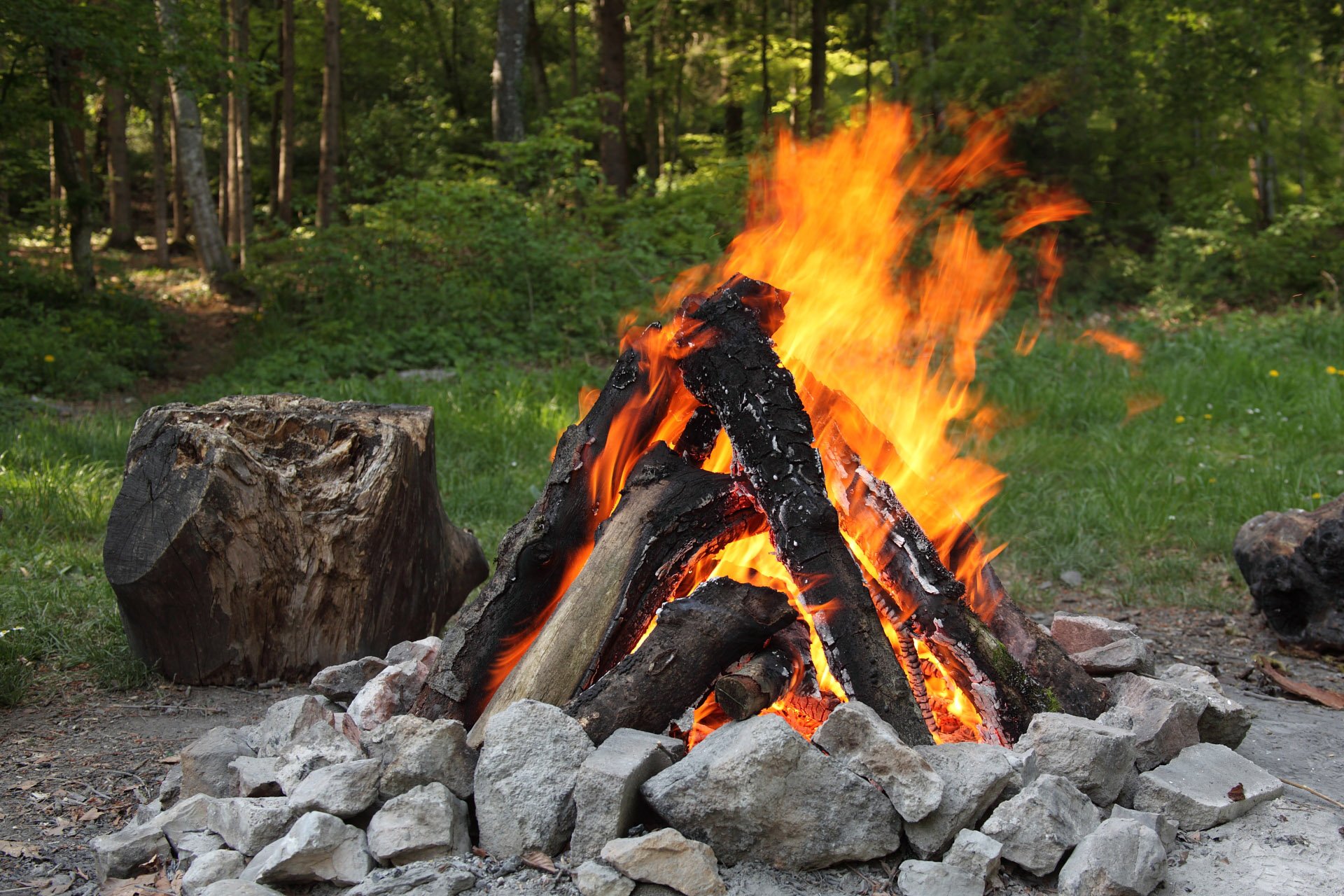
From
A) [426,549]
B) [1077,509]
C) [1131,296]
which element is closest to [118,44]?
[426,549]

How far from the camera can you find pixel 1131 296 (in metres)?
13.9

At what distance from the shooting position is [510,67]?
14.0 m

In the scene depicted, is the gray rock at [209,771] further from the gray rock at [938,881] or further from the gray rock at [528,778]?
the gray rock at [938,881]

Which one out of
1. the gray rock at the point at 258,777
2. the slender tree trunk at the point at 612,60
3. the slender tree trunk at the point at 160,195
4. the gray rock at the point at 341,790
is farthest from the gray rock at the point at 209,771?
the slender tree trunk at the point at 160,195

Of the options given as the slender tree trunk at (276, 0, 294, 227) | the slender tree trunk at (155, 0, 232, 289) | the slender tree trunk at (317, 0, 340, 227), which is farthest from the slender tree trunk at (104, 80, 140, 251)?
the slender tree trunk at (317, 0, 340, 227)

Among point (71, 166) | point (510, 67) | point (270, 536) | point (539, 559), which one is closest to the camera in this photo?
point (539, 559)

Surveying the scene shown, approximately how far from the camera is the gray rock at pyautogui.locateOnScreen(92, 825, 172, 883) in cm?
247

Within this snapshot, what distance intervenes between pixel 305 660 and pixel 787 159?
8.04 ft

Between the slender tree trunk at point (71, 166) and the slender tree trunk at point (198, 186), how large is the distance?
1445 mm

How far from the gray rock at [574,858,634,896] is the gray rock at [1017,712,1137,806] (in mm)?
1031

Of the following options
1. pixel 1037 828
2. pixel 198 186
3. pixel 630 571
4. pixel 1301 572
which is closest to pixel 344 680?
pixel 630 571

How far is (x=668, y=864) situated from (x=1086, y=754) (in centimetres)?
105

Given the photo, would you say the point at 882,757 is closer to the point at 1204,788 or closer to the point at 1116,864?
the point at 1116,864

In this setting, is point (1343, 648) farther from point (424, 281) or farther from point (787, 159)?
point (424, 281)
